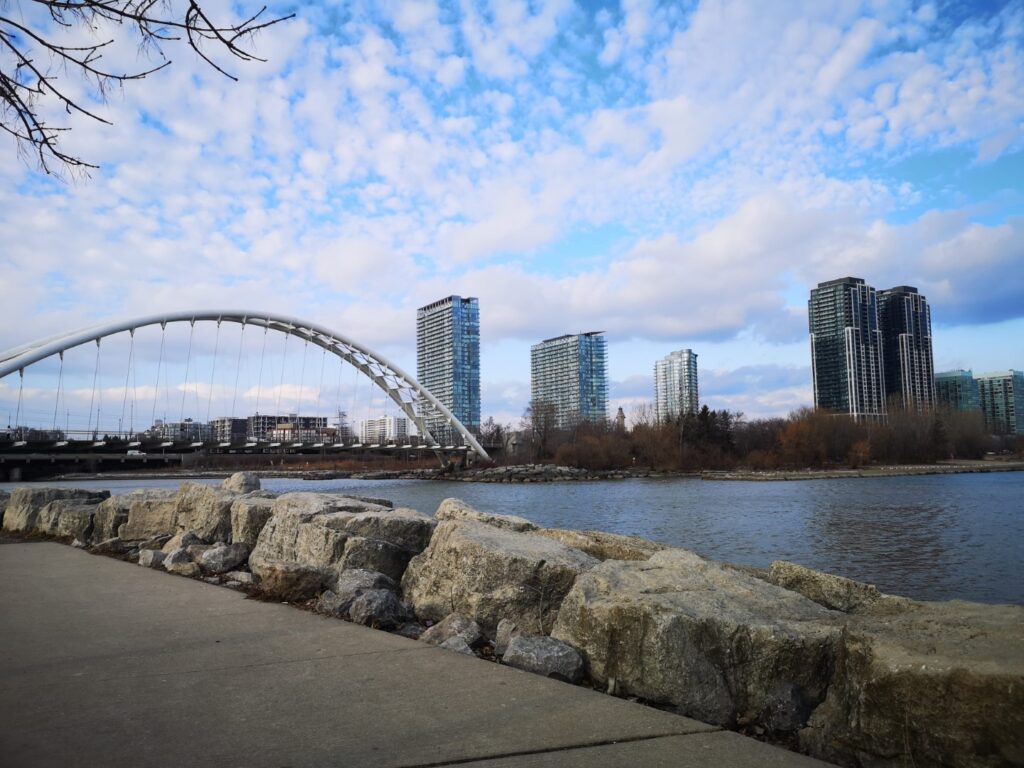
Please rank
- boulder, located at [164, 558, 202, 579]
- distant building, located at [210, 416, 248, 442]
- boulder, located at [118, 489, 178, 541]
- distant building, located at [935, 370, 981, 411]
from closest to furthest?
boulder, located at [164, 558, 202, 579], boulder, located at [118, 489, 178, 541], distant building, located at [210, 416, 248, 442], distant building, located at [935, 370, 981, 411]

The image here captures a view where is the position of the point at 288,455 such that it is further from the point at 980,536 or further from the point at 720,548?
the point at 980,536

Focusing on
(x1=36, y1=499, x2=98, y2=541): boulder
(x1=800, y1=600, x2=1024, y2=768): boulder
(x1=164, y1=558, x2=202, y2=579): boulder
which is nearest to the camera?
(x1=800, y1=600, x2=1024, y2=768): boulder

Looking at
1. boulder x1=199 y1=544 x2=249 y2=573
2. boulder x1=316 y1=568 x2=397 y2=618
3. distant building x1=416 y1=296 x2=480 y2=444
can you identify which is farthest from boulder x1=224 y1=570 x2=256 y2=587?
distant building x1=416 y1=296 x2=480 y2=444

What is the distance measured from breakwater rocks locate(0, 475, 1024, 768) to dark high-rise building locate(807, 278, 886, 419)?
139m

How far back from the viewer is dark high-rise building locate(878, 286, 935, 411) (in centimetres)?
13988

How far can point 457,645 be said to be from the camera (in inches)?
184

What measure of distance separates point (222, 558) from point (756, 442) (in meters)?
93.0

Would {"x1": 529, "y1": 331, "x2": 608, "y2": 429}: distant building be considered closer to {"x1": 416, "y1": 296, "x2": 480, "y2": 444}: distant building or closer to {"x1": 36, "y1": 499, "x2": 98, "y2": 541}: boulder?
{"x1": 416, "y1": 296, "x2": 480, "y2": 444}: distant building

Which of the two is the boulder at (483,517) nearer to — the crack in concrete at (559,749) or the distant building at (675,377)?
the crack in concrete at (559,749)

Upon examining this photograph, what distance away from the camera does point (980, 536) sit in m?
20.2

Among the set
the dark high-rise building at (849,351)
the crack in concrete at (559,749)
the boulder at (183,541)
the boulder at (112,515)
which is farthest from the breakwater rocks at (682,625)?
the dark high-rise building at (849,351)

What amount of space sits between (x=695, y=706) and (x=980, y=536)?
20.8 meters

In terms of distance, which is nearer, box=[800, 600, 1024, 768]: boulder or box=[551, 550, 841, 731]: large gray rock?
box=[800, 600, 1024, 768]: boulder

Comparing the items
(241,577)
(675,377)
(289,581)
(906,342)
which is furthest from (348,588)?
(675,377)
